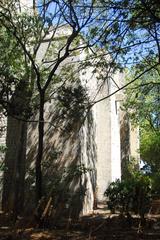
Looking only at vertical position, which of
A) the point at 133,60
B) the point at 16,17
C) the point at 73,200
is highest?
the point at 16,17

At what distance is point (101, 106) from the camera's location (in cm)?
2031

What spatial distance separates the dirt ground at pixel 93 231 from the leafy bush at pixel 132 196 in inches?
12.6

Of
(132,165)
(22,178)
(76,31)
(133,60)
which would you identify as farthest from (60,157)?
(132,165)

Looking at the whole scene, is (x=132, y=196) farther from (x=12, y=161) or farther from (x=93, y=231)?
(x=12, y=161)

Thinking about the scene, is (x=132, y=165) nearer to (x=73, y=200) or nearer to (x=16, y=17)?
(x=73, y=200)

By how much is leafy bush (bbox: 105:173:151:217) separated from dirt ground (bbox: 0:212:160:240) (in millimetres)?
321

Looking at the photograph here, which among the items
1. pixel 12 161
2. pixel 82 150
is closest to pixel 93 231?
pixel 82 150

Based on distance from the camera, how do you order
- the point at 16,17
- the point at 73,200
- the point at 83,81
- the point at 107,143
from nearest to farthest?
1. the point at 16,17
2. the point at 73,200
3. the point at 83,81
4. the point at 107,143

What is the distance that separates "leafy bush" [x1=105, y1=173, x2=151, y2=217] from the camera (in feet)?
35.7

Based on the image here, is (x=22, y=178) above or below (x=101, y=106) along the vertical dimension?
below

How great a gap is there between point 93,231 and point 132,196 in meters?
1.39

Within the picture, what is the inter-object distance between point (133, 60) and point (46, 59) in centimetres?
321

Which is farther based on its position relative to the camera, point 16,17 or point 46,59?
point 46,59

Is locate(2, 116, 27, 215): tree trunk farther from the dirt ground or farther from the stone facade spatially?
the dirt ground
